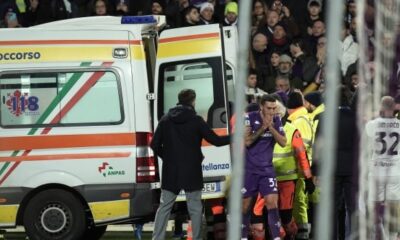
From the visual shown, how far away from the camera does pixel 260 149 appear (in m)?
14.7

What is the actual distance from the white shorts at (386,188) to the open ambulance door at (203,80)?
6.29ft

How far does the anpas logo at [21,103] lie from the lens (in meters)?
15.7

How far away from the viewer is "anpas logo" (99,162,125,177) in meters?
15.7

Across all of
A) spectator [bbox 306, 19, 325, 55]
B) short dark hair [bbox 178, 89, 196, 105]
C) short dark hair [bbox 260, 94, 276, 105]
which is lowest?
short dark hair [bbox 260, 94, 276, 105]

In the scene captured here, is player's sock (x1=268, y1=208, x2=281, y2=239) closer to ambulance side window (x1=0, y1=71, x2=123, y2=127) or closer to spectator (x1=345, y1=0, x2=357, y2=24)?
ambulance side window (x1=0, y1=71, x2=123, y2=127)

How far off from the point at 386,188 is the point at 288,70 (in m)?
5.47

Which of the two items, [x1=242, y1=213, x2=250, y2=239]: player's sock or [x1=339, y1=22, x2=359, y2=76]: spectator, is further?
[x1=339, y1=22, x2=359, y2=76]: spectator

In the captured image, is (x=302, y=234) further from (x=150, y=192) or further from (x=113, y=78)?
(x=113, y=78)

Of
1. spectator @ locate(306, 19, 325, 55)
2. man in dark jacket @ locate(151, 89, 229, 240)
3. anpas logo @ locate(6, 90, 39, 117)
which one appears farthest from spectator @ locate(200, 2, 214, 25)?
man in dark jacket @ locate(151, 89, 229, 240)

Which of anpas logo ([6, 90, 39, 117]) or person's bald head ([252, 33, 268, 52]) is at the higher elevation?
person's bald head ([252, 33, 268, 52])

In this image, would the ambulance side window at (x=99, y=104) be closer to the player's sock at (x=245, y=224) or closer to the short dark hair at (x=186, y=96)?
the short dark hair at (x=186, y=96)

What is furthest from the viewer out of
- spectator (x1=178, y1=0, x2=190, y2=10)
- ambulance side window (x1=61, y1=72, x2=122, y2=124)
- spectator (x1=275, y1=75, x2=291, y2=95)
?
spectator (x1=178, y1=0, x2=190, y2=10)

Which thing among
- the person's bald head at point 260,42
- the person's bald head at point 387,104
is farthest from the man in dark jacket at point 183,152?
the person's bald head at point 260,42

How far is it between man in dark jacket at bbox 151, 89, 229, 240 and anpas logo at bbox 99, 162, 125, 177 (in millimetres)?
927
